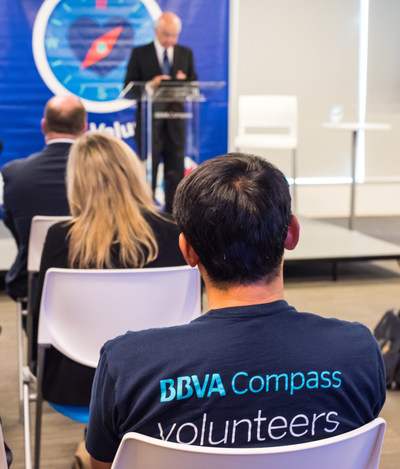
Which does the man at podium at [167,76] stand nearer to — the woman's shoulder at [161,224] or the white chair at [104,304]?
the woman's shoulder at [161,224]

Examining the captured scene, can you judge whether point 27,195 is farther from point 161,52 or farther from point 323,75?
point 323,75

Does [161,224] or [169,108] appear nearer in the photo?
[161,224]

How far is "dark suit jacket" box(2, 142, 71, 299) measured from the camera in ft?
9.01

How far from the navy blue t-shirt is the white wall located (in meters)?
6.02

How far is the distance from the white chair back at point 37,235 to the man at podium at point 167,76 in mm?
2136

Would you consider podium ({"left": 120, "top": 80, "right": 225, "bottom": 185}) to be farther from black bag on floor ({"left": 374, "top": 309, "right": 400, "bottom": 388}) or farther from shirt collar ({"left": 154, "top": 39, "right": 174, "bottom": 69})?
black bag on floor ({"left": 374, "top": 309, "right": 400, "bottom": 388})

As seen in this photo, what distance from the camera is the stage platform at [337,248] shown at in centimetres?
466

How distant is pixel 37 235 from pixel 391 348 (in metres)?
1.56

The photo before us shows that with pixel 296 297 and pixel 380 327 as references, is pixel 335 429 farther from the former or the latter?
pixel 296 297

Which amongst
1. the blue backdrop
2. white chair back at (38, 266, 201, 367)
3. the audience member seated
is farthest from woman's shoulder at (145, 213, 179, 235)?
the blue backdrop

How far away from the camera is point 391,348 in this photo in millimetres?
2963

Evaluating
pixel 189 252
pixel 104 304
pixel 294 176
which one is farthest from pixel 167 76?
pixel 189 252

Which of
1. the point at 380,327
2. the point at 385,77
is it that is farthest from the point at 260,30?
the point at 380,327

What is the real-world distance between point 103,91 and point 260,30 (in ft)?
5.64
